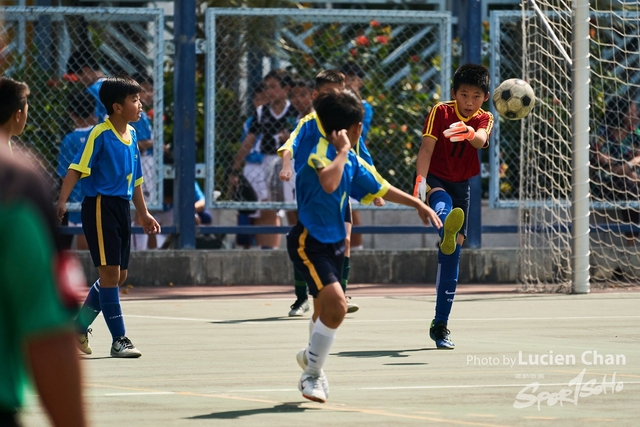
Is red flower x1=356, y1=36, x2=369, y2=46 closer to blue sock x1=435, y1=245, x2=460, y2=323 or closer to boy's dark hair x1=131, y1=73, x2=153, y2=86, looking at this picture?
boy's dark hair x1=131, y1=73, x2=153, y2=86

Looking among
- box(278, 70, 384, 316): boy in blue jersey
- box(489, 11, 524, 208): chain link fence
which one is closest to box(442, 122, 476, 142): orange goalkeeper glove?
box(278, 70, 384, 316): boy in blue jersey

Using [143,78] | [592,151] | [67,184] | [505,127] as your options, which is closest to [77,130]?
[143,78]

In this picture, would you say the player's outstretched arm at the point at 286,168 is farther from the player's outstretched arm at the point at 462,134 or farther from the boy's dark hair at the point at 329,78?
the player's outstretched arm at the point at 462,134

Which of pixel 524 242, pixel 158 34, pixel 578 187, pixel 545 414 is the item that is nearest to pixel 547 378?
pixel 545 414

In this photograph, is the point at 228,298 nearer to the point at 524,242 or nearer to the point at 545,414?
the point at 524,242

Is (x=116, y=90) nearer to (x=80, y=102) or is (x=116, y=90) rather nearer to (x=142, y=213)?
(x=142, y=213)

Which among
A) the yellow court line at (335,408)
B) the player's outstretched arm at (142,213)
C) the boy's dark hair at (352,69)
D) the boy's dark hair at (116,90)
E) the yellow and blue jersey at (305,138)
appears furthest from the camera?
the boy's dark hair at (352,69)

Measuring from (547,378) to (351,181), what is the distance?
1.51m

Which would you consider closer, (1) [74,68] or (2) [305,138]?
(2) [305,138]

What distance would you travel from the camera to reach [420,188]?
25.6 ft

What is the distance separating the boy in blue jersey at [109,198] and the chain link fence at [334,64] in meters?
5.24

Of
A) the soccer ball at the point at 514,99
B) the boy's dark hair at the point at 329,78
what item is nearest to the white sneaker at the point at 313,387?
the boy's dark hair at the point at 329,78

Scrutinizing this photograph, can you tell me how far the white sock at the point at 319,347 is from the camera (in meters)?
5.48

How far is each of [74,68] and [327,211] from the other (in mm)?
7660
